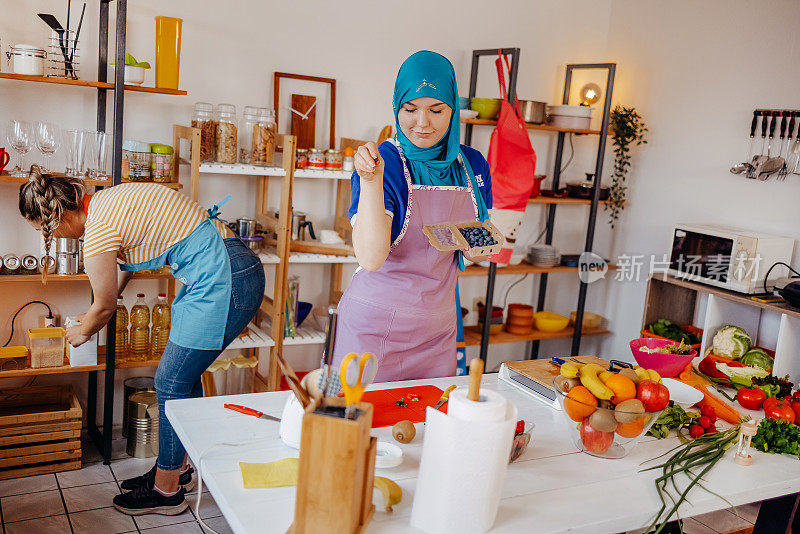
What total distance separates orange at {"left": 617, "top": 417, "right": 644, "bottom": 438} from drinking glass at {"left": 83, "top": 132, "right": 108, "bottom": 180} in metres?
2.36

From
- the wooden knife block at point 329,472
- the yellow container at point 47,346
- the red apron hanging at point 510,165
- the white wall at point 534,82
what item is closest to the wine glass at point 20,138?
the white wall at point 534,82

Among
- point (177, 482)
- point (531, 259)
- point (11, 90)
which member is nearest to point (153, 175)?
point (11, 90)

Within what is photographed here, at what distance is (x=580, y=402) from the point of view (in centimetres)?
162

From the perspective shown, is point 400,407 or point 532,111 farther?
point 532,111

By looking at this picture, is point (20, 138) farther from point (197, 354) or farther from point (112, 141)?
point (197, 354)

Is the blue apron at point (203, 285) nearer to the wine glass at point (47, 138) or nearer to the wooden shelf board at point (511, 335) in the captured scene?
the wine glass at point (47, 138)

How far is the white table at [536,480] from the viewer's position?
1366 mm

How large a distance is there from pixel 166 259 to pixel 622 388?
1784 millimetres

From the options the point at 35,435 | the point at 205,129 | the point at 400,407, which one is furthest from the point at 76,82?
the point at 400,407

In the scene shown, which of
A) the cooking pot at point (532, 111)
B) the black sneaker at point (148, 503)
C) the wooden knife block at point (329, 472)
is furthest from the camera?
the cooking pot at point (532, 111)

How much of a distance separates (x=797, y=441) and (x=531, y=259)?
8.86 feet

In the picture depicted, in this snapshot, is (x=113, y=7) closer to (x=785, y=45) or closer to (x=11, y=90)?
(x=11, y=90)

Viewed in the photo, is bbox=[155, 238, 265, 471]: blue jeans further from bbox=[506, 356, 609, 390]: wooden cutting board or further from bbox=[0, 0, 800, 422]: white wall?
bbox=[506, 356, 609, 390]: wooden cutting board

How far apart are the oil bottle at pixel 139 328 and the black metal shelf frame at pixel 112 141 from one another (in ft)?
0.58
